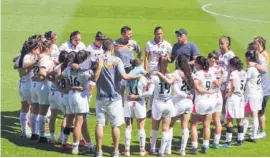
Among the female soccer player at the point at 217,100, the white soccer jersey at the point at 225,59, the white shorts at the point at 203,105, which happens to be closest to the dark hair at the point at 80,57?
the white shorts at the point at 203,105

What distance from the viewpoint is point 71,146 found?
1285cm

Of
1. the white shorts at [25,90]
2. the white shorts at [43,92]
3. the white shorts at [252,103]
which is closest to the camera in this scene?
the white shorts at [43,92]

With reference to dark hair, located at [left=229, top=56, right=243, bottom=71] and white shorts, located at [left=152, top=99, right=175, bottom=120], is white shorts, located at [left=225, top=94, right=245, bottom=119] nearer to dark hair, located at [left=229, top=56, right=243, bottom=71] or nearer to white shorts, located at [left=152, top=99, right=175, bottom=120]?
dark hair, located at [left=229, top=56, right=243, bottom=71]

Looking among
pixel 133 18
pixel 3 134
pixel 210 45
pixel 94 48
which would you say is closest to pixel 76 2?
pixel 133 18

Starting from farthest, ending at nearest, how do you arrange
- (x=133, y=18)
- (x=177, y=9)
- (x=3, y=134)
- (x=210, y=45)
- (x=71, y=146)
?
(x=177, y=9)
(x=133, y=18)
(x=210, y=45)
(x=3, y=134)
(x=71, y=146)

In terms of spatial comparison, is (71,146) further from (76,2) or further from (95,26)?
(76,2)

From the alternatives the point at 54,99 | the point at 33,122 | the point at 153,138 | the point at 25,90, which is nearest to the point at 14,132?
the point at 33,122

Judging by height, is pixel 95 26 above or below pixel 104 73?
above

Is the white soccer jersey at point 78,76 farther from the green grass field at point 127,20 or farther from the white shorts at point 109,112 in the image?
the green grass field at point 127,20

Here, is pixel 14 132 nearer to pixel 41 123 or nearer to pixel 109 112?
pixel 41 123

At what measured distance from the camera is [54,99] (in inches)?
510

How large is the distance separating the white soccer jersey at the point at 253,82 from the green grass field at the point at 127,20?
201 inches

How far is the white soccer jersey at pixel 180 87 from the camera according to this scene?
40.3ft

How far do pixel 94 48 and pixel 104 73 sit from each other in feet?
13.2
